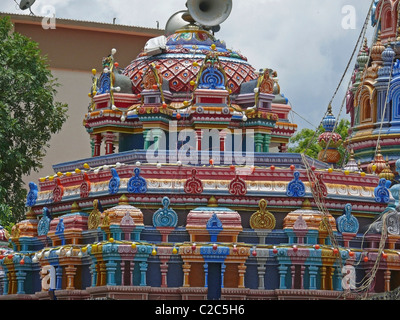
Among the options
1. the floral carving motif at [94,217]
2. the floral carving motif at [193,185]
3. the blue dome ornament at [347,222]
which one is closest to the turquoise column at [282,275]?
the blue dome ornament at [347,222]

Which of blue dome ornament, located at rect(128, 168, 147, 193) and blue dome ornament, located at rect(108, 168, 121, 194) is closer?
blue dome ornament, located at rect(128, 168, 147, 193)

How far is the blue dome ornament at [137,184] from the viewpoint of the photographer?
28.9 metres

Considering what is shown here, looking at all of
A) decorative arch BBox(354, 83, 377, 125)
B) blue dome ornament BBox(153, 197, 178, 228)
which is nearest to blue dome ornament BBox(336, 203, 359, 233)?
blue dome ornament BBox(153, 197, 178, 228)

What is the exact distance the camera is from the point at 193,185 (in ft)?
95.2

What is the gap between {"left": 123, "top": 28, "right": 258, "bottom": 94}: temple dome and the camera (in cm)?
3266

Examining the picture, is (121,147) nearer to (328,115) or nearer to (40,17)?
(328,115)

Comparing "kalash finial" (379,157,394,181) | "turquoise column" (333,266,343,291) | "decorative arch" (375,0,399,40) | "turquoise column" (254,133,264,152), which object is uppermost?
"decorative arch" (375,0,399,40)

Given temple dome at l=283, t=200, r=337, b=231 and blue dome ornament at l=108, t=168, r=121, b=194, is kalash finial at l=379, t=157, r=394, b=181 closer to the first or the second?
temple dome at l=283, t=200, r=337, b=231

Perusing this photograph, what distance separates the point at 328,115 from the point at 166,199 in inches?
368

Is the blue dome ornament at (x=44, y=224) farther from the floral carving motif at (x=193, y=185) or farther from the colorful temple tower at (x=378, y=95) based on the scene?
the colorful temple tower at (x=378, y=95)

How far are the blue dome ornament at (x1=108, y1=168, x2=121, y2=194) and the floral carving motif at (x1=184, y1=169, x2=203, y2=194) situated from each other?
1.40 m

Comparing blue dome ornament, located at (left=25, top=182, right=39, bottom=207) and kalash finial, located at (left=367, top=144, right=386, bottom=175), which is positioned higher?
kalash finial, located at (left=367, top=144, right=386, bottom=175)

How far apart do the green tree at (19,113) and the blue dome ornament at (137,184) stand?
1090 cm

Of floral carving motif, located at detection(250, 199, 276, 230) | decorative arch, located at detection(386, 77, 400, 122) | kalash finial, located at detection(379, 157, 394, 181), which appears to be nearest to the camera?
floral carving motif, located at detection(250, 199, 276, 230)
